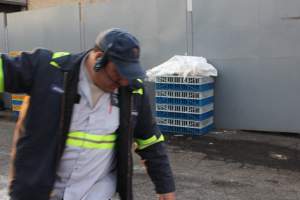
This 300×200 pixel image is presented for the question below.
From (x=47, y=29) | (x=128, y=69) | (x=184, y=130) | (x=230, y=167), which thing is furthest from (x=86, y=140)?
(x=47, y=29)

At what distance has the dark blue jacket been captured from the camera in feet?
6.93

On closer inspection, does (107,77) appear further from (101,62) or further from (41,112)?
(41,112)

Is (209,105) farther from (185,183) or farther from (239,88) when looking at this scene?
(185,183)

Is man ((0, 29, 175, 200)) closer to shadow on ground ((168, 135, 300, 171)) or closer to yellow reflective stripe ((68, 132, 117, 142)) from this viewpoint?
yellow reflective stripe ((68, 132, 117, 142))

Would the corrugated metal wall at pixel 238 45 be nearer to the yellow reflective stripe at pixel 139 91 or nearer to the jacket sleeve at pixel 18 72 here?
the yellow reflective stripe at pixel 139 91

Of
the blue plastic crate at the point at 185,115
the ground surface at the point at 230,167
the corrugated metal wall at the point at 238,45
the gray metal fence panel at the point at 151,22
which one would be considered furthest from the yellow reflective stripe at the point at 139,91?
the gray metal fence panel at the point at 151,22

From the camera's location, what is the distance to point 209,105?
8.24 m

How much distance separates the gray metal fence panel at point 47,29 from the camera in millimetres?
10617

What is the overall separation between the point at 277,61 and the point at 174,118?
2.13 metres

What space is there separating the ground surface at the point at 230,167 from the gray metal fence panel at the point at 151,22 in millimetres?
2070

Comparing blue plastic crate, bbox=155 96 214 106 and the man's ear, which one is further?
blue plastic crate, bbox=155 96 214 106

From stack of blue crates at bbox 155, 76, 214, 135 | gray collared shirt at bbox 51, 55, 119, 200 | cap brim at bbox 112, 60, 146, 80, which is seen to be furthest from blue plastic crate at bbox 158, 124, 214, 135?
cap brim at bbox 112, 60, 146, 80

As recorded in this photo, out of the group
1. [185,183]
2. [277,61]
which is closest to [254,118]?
[277,61]

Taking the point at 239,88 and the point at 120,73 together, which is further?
the point at 239,88
